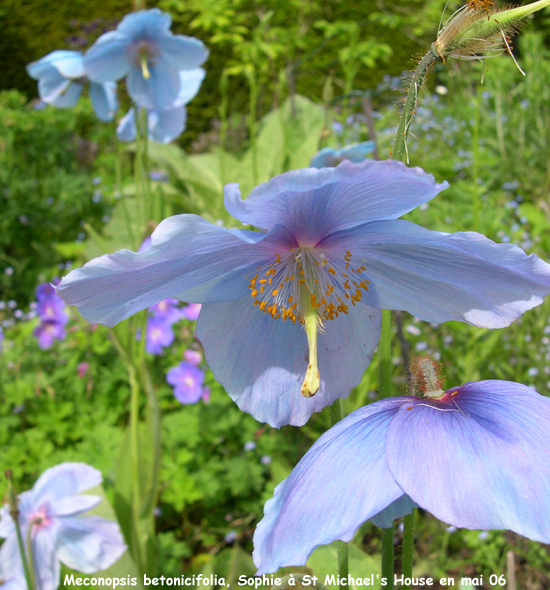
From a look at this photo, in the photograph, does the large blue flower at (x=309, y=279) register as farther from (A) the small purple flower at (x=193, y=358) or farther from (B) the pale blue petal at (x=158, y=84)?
(A) the small purple flower at (x=193, y=358)

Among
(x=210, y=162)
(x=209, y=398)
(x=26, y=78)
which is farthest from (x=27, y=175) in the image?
(x=26, y=78)

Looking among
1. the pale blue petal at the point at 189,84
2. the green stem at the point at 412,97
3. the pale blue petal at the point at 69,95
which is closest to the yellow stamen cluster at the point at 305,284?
the green stem at the point at 412,97

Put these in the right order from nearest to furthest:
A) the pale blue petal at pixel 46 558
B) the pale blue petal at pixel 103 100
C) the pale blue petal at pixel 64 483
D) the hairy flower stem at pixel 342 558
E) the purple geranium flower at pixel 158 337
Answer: the hairy flower stem at pixel 342 558 → the pale blue petal at pixel 46 558 → the pale blue petal at pixel 64 483 → the pale blue petal at pixel 103 100 → the purple geranium flower at pixel 158 337

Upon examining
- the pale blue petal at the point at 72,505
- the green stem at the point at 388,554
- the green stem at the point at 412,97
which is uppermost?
the green stem at the point at 412,97

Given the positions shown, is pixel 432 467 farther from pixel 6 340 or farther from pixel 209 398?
pixel 6 340

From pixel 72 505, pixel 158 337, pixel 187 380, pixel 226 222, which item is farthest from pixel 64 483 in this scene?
pixel 226 222
